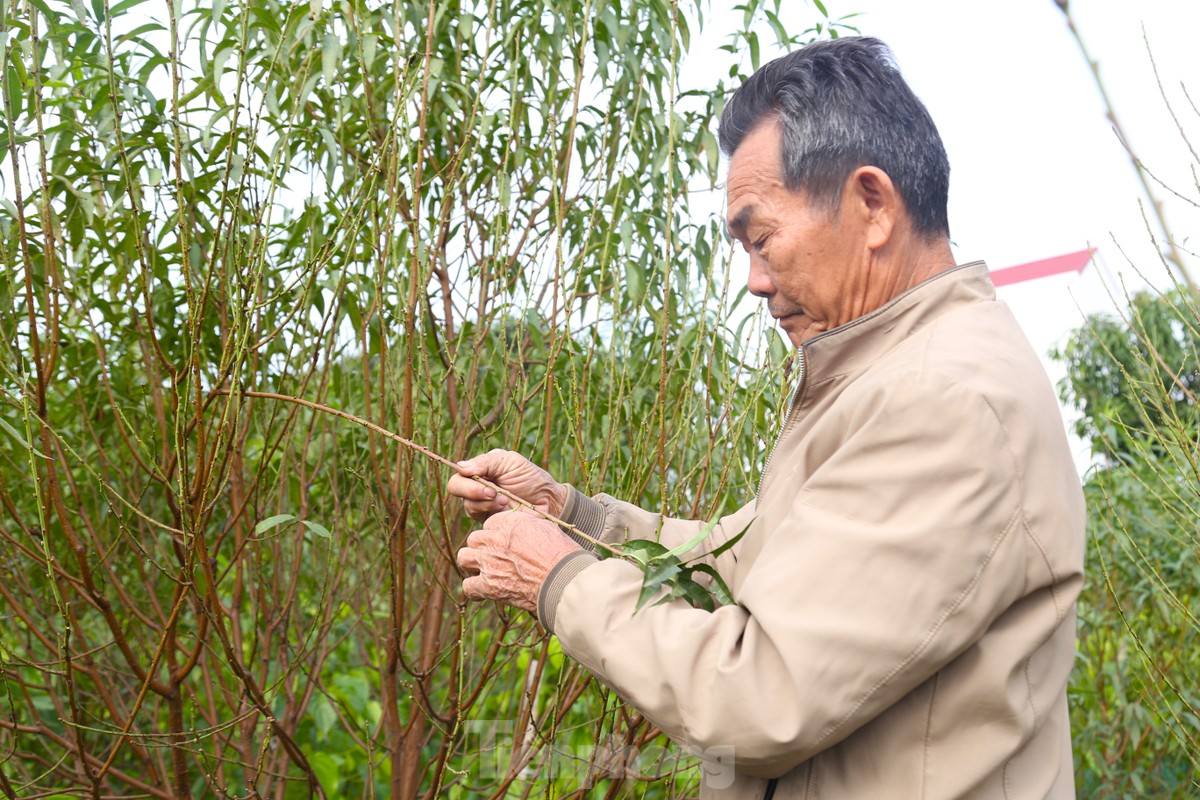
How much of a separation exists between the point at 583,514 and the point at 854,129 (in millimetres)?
826

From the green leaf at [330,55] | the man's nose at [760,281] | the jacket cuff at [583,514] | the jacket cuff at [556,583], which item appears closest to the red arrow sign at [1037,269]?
the man's nose at [760,281]

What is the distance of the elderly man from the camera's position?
3.90ft

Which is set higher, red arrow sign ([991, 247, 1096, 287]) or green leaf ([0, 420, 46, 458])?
green leaf ([0, 420, 46, 458])

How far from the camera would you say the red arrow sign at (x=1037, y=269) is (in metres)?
1.51

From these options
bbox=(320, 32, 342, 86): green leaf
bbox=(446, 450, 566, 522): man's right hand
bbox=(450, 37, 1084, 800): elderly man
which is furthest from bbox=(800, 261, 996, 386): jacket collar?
bbox=(320, 32, 342, 86): green leaf

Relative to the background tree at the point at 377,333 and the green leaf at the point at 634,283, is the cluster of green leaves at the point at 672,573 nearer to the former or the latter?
the background tree at the point at 377,333

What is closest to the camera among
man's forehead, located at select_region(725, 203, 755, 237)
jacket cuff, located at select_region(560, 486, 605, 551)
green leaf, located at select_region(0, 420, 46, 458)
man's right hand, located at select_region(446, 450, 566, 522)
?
green leaf, located at select_region(0, 420, 46, 458)

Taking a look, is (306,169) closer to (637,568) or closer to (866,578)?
(637,568)

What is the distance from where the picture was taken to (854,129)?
149 centimetres

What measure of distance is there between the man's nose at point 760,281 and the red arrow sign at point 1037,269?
0.96ft

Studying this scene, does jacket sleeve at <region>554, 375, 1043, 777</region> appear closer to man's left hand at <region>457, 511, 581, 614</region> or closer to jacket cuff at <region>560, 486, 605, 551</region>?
man's left hand at <region>457, 511, 581, 614</region>

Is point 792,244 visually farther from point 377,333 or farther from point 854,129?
point 377,333

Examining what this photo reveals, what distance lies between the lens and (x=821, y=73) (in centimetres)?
156

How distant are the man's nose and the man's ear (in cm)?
15
